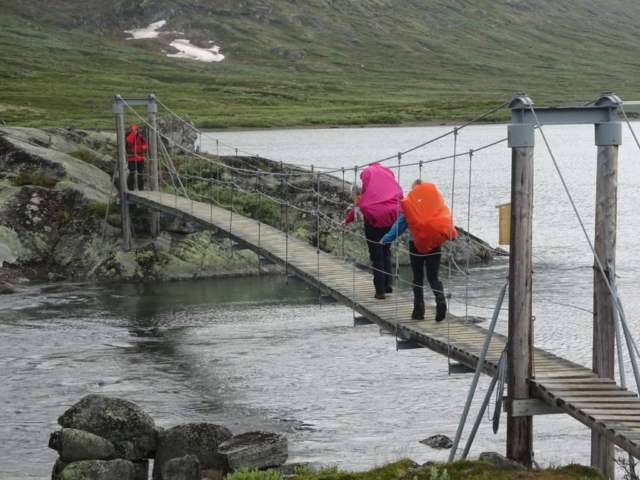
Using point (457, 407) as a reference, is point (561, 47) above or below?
above

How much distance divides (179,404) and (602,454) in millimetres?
5615

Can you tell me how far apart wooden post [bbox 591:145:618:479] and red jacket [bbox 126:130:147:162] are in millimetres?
14921

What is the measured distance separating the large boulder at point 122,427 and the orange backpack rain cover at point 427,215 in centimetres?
332

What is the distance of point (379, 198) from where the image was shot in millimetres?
11844

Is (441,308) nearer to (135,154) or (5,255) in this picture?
(5,255)

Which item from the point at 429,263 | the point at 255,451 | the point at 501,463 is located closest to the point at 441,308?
the point at 429,263

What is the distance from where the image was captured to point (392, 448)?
11.3 m

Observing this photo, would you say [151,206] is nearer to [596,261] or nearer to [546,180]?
[596,261]

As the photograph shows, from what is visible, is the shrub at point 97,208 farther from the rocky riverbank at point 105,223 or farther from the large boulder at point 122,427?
the large boulder at point 122,427

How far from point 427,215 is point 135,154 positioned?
14.4 m

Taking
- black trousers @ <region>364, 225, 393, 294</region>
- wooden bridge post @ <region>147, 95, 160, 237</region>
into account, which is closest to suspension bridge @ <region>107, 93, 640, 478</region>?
black trousers @ <region>364, 225, 393, 294</region>

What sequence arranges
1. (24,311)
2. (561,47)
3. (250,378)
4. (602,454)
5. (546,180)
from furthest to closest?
(561,47) → (546,180) → (24,311) → (250,378) → (602,454)

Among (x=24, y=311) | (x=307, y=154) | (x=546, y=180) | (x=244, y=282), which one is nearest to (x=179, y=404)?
(x=24, y=311)

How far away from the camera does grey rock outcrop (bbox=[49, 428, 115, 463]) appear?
1027 centimetres
